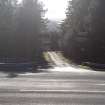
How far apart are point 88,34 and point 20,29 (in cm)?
859

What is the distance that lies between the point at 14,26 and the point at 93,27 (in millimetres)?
9841

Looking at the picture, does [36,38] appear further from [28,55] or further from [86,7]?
[86,7]

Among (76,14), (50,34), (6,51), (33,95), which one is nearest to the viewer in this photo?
(33,95)

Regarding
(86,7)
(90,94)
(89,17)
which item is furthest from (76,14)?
(90,94)

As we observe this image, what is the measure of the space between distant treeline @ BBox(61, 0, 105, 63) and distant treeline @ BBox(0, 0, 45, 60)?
404cm

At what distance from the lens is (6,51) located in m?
42.6

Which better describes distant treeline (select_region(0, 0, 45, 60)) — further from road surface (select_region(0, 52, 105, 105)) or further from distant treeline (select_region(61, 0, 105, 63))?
road surface (select_region(0, 52, 105, 105))

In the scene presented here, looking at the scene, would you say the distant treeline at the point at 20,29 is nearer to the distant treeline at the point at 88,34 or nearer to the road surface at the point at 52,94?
the distant treeline at the point at 88,34

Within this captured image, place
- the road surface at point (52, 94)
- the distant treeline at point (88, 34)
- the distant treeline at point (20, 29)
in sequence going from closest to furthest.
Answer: the road surface at point (52, 94), the distant treeline at point (88, 34), the distant treeline at point (20, 29)

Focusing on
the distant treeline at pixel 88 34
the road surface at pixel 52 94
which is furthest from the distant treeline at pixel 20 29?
the road surface at pixel 52 94

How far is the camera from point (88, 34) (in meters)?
39.6

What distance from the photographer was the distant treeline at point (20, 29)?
42.7 metres

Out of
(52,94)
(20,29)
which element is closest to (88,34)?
(20,29)

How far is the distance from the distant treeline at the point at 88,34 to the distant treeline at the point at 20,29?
4.04 metres
